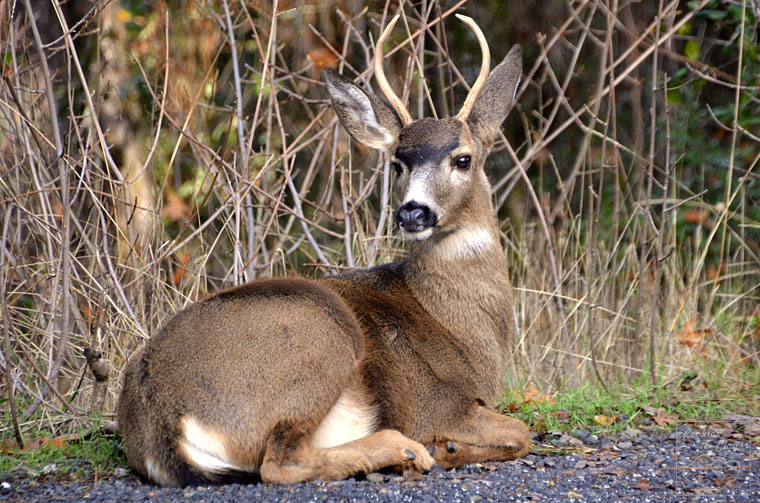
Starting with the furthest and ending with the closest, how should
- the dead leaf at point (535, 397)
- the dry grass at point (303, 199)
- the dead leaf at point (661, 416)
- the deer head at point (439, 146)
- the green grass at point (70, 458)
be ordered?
1. the dry grass at point (303, 199)
2. the dead leaf at point (535, 397)
3. the dead leaf at point (661, 416)
4. the deer head at point (439, 146)
5. the green grass at point (70, 458)

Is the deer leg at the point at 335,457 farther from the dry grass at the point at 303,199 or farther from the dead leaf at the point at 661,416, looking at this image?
the dry grass at the point at 303,199

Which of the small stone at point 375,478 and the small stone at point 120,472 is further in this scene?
the small stone at point 120,472

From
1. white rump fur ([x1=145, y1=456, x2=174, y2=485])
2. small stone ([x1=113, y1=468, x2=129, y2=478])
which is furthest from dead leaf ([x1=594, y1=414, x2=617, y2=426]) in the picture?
small stone ([x1=113, y1=468, x2=129, y2=478])

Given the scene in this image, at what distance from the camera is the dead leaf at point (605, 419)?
470cm

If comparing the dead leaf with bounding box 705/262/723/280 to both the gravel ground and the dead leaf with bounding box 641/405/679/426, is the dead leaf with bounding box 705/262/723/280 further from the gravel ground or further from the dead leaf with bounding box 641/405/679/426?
the gravel ground

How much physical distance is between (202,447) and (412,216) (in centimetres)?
131

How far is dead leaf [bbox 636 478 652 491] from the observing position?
3.69 meters

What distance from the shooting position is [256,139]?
9.19 metres

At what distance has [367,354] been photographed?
4.18m

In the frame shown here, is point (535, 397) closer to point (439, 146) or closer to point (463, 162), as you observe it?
point (463, 162)

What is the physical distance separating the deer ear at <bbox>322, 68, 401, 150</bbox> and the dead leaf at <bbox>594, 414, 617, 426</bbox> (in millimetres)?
1651

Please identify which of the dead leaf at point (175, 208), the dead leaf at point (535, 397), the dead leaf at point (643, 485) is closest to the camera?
→ the dead leaf at point (643, 485)

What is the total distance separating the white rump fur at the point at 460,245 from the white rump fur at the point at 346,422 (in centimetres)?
88

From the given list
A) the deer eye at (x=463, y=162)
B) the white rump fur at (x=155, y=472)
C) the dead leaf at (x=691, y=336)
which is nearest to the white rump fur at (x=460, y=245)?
the deer eye at (x=463, y=162)
